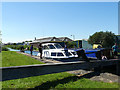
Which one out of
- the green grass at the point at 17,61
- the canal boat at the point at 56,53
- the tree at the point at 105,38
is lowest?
the green grass at the point at 17,61

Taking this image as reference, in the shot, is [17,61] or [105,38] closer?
[17,61]

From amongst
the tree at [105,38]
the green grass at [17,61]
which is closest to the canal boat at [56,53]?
the green grass at [17,61]

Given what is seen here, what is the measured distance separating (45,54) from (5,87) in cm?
890

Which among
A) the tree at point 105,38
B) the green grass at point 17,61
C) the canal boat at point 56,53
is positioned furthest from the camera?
the tree at point 105,38

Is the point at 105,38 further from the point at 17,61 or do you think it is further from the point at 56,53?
the point at 17,61

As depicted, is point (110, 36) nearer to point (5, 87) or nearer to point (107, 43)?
point (107, 43)

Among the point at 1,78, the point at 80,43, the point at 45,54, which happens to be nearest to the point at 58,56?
the point at 45,54

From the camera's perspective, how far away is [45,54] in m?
13.6

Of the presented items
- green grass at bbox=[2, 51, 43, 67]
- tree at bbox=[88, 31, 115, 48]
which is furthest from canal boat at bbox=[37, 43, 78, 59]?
tree at bbox=[88, 31, 115, 48]

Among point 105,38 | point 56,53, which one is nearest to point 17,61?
point 56,53

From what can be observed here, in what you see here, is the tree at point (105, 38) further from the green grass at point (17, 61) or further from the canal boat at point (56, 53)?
the green grass at point (17, 61)

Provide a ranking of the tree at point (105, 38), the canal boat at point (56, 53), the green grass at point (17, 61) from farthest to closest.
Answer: the tree at point (105, 38)
the canal boat at point (56, 53)
the green grass at point (17, 61)

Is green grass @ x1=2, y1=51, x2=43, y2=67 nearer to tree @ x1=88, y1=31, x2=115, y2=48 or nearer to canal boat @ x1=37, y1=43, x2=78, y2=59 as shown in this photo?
canal boat @ x1=37, y1=43, x2=78, y2=59

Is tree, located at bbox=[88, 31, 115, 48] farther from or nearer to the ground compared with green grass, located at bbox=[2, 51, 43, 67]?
farther from the ground
